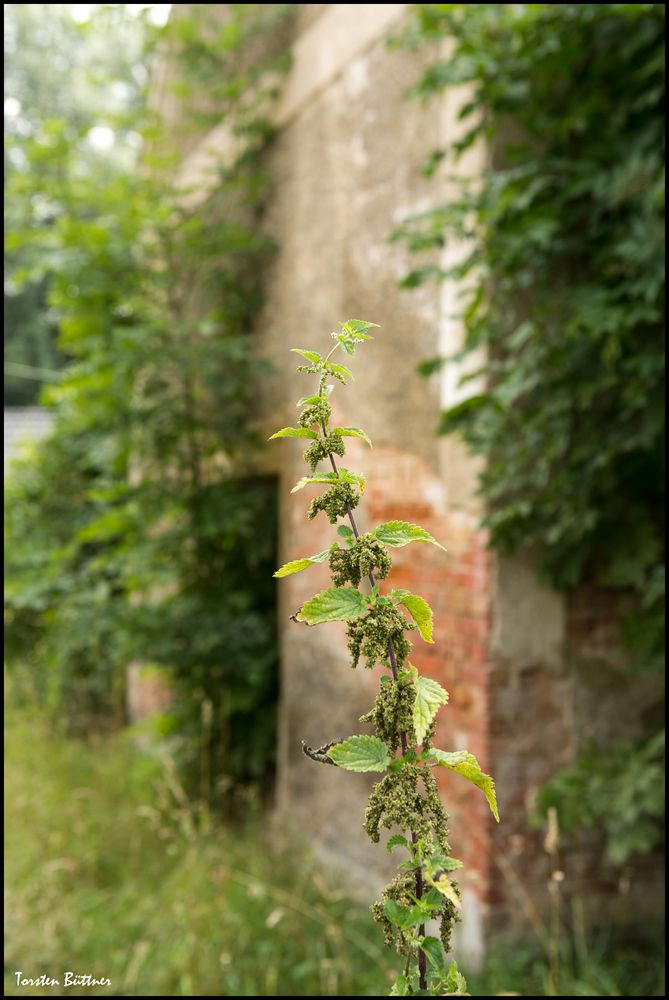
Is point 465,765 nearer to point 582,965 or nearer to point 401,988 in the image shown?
point 401,988

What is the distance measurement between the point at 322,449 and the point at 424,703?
0.90 feet

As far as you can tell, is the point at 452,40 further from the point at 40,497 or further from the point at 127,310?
the point at 40,497

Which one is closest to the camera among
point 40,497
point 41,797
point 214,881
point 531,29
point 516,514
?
point 531,29

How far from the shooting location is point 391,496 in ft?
13.3

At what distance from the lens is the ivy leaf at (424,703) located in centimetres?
85

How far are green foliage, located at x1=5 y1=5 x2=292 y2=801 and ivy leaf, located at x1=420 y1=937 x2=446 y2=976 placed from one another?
13.5 feet

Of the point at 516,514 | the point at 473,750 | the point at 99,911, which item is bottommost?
the point at 99,911

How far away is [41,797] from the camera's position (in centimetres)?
528

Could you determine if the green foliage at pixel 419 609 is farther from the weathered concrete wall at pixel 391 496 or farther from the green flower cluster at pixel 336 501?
the weathered concrete wall at pixel 391 496

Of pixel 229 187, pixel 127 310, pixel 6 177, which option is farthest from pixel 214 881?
pixel 6 177

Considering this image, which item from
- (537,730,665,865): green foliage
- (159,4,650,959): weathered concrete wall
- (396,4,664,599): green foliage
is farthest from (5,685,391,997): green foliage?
(396,4,664,599): green foliage

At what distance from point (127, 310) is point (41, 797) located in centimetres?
294

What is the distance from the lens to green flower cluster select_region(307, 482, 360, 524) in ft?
3.09

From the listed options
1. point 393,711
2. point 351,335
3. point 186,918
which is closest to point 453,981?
point 393,711
